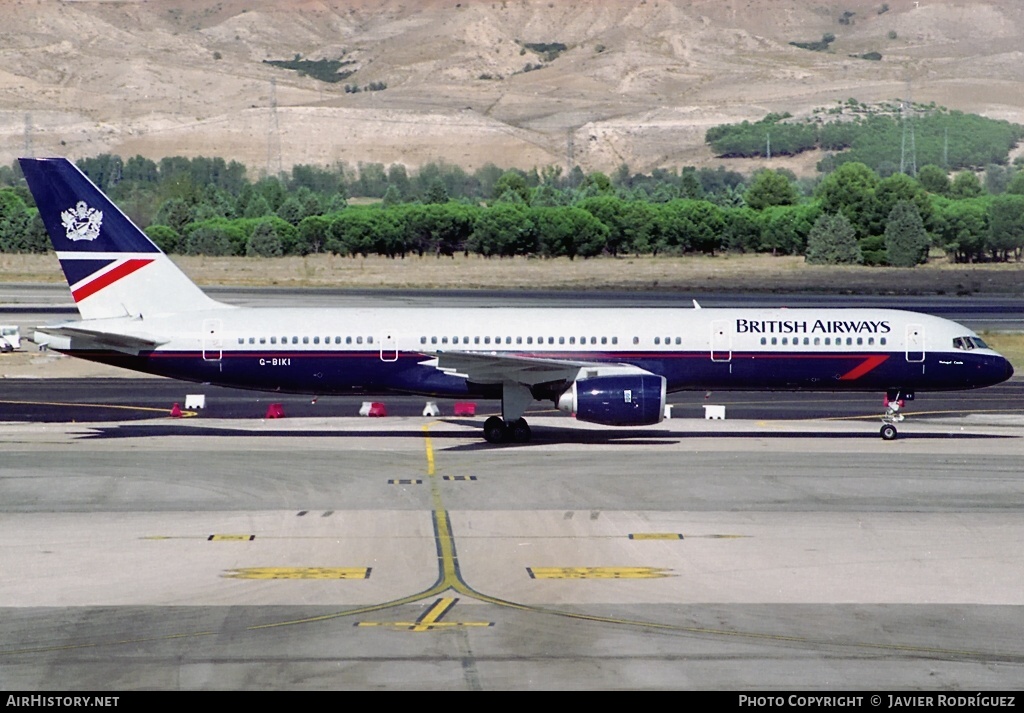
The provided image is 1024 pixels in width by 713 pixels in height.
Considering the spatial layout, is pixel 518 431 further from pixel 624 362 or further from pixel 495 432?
pixel 624 362

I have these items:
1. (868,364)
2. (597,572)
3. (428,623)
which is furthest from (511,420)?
(428,623)

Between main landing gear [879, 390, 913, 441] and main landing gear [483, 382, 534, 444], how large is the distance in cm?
1112

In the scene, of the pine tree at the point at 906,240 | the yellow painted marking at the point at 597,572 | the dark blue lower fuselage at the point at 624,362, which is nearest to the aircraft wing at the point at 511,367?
the dark blue lower fuselage at the point at 624,362

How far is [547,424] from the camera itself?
46156mm

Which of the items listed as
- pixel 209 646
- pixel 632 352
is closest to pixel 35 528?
pixel 209 646

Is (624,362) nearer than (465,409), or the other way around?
(624,362)

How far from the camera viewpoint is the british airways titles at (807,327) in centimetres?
4275

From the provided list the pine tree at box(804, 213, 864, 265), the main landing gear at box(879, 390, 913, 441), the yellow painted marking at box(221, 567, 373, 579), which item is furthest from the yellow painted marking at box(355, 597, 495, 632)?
the pine tree at box(804, 213, 864, 265)

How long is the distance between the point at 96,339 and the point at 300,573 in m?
17.9

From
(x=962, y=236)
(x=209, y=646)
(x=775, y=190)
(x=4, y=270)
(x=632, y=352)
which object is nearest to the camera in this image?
(x=209, y=646)

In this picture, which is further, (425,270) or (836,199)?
(836,199)

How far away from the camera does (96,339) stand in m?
40.8

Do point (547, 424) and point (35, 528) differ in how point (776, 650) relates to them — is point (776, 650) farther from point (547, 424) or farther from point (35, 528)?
point (547, 424)

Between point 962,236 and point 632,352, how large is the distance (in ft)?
318
